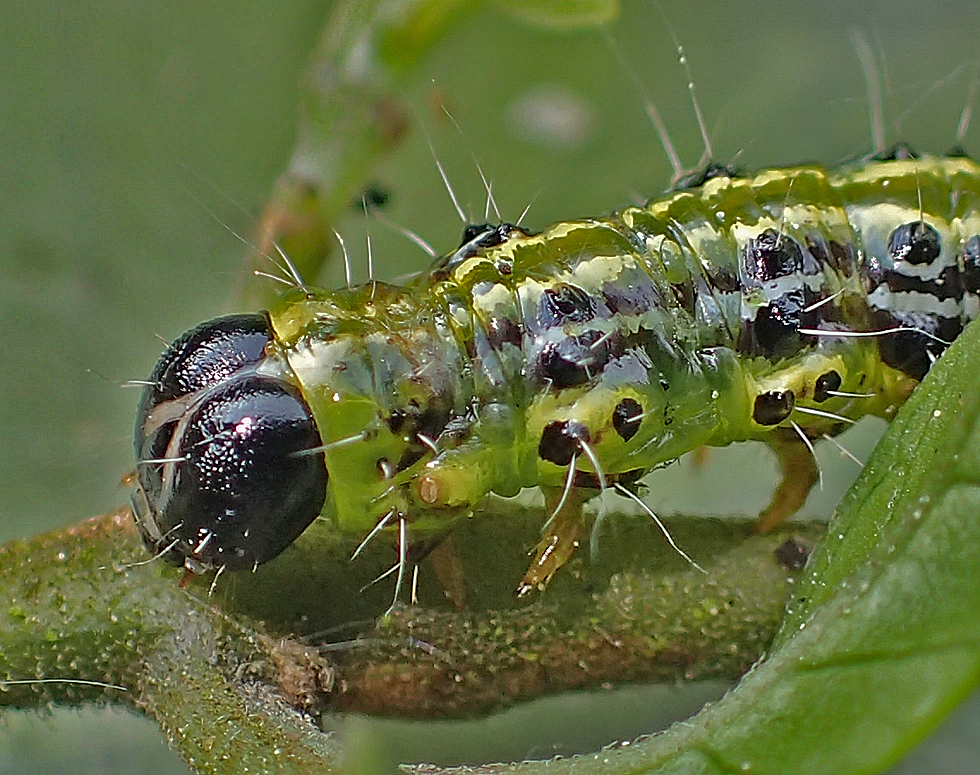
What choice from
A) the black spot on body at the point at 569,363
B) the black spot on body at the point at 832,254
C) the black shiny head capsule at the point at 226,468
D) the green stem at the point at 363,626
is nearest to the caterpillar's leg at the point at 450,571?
the green stem at the point at 363,626

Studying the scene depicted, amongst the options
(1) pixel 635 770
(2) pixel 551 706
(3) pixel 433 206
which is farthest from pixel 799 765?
(3) pixel 433 206

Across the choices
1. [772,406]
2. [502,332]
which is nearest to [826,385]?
[772,406]

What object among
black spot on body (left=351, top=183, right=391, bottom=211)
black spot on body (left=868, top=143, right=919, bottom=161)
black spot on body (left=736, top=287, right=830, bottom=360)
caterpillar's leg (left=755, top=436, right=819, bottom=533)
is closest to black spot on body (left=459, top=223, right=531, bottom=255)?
black spot on body (left=736, top=287, right=830, bottom=360)

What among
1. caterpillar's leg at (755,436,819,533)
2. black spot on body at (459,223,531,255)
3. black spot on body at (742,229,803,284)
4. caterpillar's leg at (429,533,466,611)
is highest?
black spot on body at (459,223,531,255)

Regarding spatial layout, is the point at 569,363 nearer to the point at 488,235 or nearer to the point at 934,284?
the point at 488,235

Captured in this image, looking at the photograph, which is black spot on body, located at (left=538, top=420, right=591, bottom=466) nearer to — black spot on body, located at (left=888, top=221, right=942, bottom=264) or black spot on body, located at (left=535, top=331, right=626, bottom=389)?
black spot on body, located at (left=535, top=331, right=626, bottom=389)

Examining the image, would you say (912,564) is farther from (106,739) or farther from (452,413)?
(106,739)
